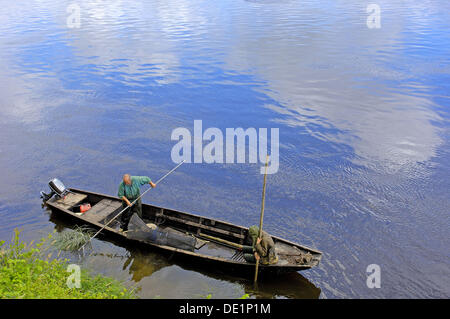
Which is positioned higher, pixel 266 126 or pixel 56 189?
pixel 266 126

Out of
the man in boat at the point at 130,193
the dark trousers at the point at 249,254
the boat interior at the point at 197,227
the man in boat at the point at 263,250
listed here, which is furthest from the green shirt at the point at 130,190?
the man in boat at the point at 263,250

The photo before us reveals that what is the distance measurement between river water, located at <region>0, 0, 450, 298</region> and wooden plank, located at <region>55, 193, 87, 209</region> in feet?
3.18

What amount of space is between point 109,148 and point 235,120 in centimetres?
758

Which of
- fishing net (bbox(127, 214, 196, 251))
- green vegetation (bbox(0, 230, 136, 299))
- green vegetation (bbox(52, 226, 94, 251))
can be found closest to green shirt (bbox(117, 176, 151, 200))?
fishing net (bbox(127, 214, 196, 251))

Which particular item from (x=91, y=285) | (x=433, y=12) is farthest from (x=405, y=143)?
(x=433, y=12)

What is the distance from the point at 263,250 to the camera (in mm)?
10227

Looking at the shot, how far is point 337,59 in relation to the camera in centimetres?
3034

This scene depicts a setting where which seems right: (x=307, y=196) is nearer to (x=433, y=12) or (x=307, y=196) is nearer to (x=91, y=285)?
(x=91, y=285)

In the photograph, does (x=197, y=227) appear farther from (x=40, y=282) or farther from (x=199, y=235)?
(x=40, y=282)

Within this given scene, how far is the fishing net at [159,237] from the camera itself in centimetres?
1149

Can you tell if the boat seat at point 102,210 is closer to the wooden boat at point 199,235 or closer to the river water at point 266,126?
the wooden boat at point 199,235

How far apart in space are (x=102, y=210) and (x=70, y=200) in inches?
59.4

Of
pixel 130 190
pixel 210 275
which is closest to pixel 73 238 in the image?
pixel 130 190

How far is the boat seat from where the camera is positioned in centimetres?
1307
